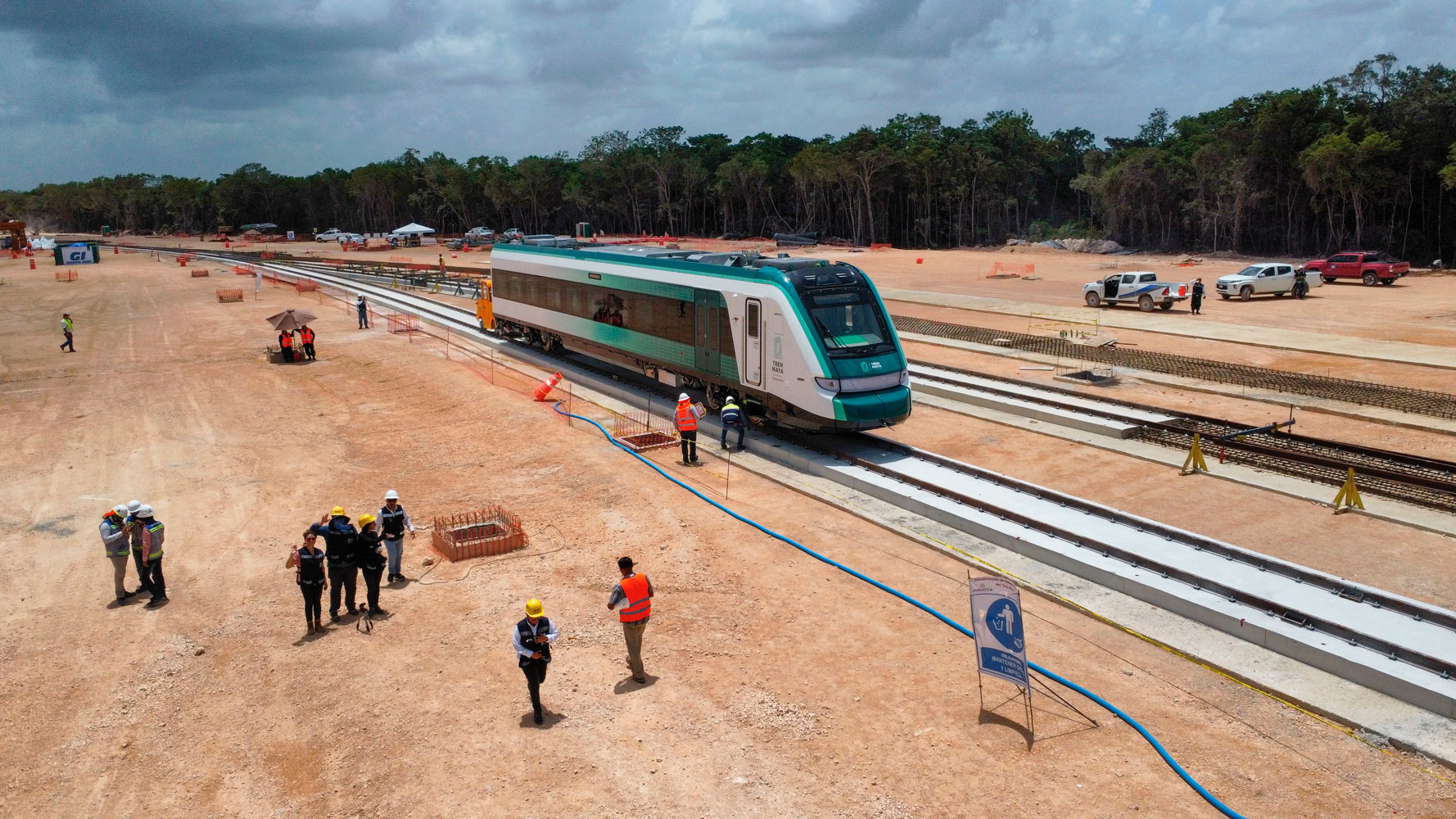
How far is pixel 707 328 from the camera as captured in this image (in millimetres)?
20781

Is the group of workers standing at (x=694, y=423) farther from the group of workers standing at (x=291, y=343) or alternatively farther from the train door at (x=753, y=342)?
the group of workers standing at (x=291, y=343)

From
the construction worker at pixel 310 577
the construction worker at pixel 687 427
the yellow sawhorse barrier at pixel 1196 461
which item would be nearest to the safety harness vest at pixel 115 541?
the construction worker at pixel 310 577

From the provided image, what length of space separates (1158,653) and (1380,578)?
14.1 ft

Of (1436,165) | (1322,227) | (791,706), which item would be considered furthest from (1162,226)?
(791,706)

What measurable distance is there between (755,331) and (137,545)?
36.1ft

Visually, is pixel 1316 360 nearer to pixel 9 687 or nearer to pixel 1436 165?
pixel 9 687

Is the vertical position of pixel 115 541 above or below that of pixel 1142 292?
below

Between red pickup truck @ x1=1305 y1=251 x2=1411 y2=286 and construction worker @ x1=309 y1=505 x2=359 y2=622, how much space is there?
48.5 meters

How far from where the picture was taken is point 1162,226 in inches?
3044

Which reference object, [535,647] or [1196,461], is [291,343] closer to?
[535,647]

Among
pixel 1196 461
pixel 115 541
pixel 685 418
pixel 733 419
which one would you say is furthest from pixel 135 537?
pixel 1196 461

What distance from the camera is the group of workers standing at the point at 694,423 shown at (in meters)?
18.4

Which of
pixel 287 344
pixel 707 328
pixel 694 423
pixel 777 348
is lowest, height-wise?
pixel 694 423

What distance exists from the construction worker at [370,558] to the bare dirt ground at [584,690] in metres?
0.43
